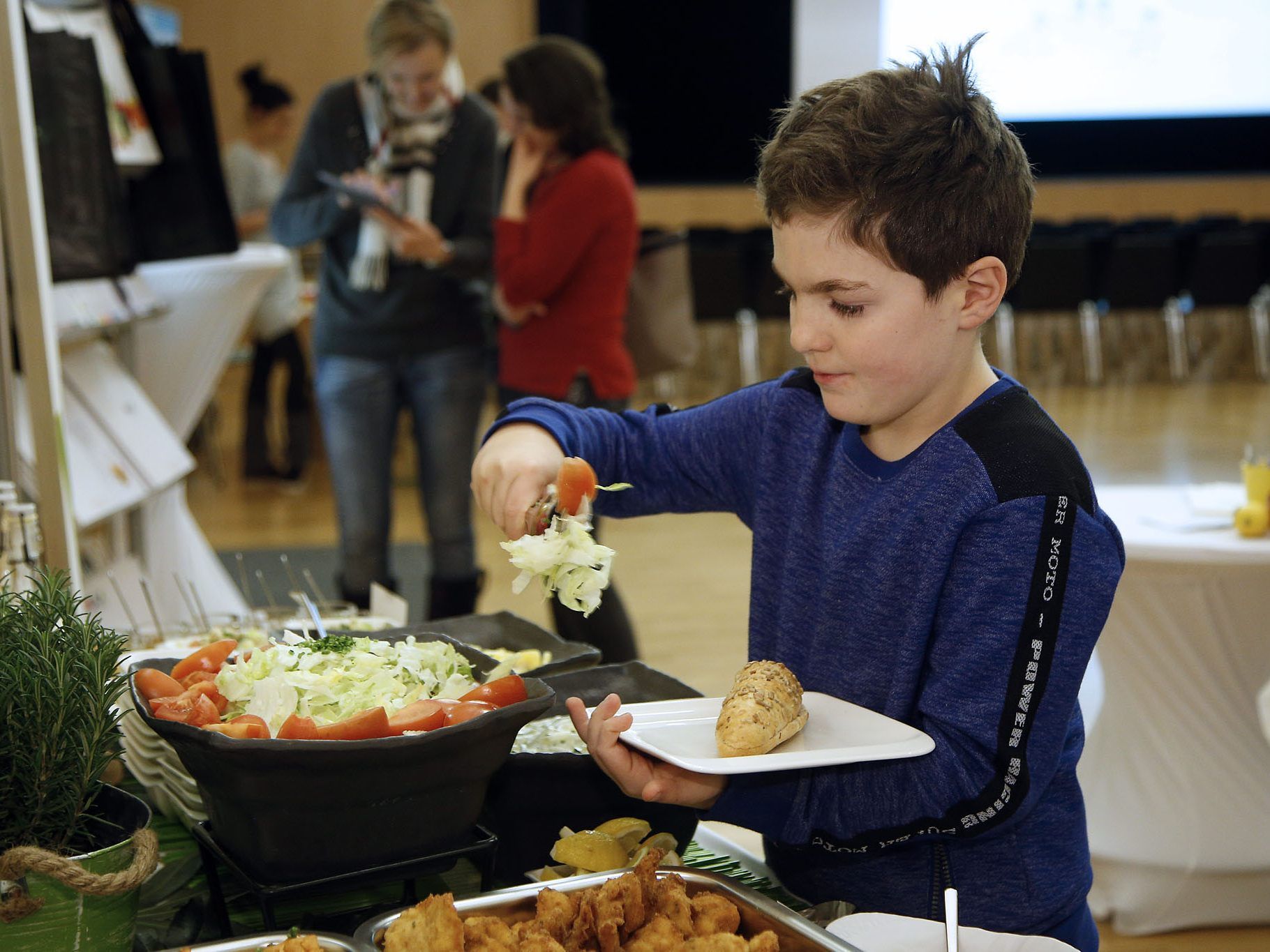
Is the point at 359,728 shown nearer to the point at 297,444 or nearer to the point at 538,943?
the point at 538,943

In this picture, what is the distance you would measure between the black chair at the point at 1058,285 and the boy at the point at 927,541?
28.0 feet

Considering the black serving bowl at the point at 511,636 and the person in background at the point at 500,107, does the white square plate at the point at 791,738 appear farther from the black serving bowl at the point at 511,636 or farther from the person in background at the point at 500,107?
the person in background at the point at 500,107

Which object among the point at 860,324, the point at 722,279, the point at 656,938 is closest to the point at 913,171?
the point at 860,324

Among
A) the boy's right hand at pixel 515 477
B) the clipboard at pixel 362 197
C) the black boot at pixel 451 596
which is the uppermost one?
the clipboard at pixel 362 197

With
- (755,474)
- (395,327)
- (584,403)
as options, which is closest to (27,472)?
(395,327)

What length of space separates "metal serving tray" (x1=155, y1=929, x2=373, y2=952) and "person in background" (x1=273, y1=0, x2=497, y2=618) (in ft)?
7.92

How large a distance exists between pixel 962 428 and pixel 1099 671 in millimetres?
1872

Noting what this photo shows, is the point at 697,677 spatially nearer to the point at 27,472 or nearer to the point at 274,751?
the point at 27,472

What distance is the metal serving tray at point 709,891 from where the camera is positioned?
0.98m

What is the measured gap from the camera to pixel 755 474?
1.53 meters

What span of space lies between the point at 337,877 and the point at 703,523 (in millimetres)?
5110

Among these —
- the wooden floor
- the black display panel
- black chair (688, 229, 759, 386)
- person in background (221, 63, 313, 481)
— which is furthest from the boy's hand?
the black display panel

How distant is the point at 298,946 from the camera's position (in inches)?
36.6

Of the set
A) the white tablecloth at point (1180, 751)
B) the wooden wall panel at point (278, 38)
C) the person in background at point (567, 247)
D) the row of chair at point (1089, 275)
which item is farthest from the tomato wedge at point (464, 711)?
the wooden wall panel at point (278, 38)
